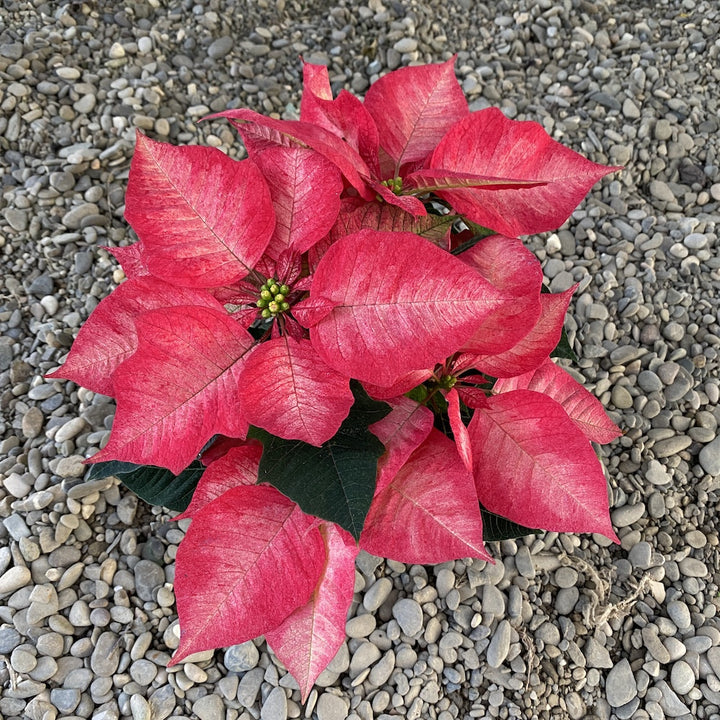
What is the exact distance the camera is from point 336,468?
0.65 metres

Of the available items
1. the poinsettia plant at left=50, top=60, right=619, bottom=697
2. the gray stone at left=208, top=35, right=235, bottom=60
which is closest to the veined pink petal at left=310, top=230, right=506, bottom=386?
the poinsettia plant at left=50, top=60, right=619, bottom=697

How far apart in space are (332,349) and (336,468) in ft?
0.43

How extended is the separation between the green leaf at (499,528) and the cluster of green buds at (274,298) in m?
0.33

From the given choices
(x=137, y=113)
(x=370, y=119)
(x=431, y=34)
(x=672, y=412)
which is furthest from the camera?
(x=431, y=34)

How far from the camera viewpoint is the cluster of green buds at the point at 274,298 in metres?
0.64

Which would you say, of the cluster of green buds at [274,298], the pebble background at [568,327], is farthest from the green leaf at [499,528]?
the cluster of green buds at [274,298]

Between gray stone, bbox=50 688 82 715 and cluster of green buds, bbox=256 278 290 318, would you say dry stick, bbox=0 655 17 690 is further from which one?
cluster of green buds, bbox=256 278 290 318

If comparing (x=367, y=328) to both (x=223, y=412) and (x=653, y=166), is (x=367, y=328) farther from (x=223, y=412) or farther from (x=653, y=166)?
(x=653, y=166)

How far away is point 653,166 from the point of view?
55.4 inches

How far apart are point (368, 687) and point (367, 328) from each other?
60cm

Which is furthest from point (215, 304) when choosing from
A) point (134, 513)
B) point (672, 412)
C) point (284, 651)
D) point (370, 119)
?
point (672, 412)

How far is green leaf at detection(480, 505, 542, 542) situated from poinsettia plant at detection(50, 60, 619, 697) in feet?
0.38

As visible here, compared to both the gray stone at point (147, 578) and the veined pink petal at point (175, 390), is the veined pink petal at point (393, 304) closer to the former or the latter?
the veined pink petal at point (175, 390)

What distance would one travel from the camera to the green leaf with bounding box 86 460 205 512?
2.64ft
